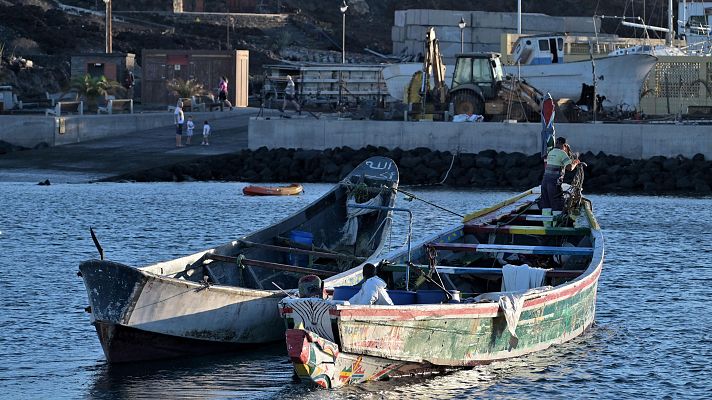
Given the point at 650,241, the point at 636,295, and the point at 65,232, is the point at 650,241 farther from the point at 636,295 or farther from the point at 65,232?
the point at 65,232

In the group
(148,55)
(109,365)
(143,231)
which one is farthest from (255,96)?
(109,365)

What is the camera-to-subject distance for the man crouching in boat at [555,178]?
86.9ft

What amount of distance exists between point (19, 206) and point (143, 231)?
6.68 m

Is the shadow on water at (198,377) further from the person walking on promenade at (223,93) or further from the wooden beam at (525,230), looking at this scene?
the person walking on promenade at (223,93)

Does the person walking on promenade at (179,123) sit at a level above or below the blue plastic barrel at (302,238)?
above

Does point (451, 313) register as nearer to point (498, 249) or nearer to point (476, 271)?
point (476, 271)

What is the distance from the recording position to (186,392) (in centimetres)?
1850

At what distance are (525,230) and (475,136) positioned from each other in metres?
25.8

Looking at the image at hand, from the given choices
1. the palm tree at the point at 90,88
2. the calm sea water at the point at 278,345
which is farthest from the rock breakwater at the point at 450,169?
the palm tree at the point at 90,88

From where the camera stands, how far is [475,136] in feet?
165

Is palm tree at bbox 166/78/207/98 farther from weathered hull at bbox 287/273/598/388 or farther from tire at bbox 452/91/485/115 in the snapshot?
weathered hull at bbox 287/273/598/388

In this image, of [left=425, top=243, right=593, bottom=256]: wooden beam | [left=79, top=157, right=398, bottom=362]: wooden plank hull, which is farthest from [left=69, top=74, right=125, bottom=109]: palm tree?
[left=425, top=243, right=593, bottom=256]: wooden beam

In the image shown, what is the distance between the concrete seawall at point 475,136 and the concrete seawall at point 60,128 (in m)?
5.75

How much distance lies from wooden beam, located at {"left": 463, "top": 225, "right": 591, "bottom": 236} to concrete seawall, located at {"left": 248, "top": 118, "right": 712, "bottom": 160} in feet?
78.8
